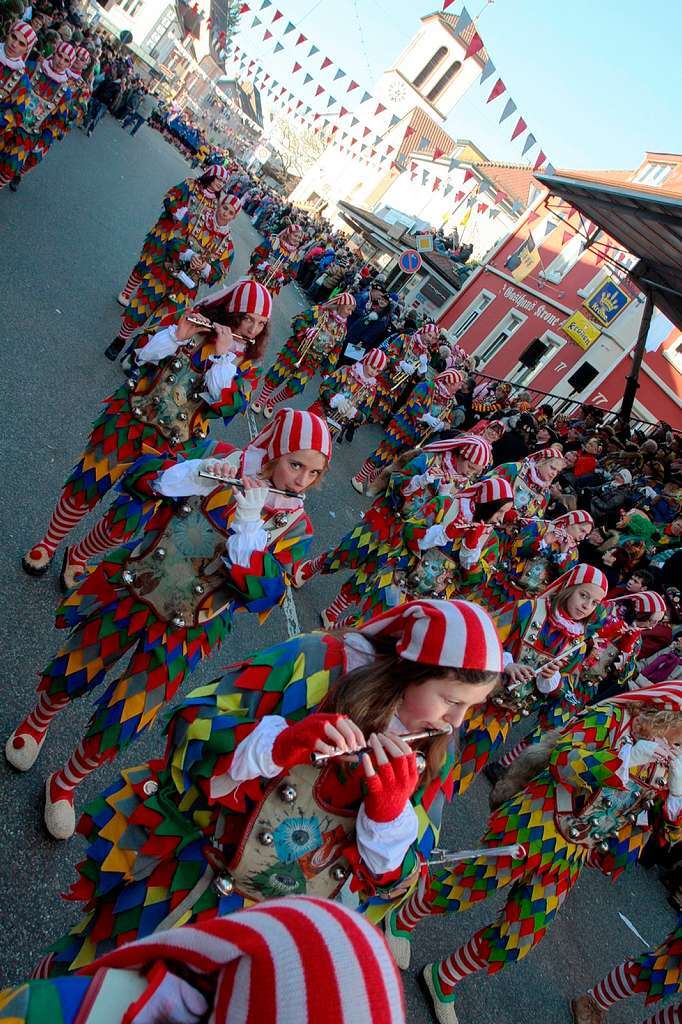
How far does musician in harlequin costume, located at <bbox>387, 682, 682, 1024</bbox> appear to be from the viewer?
10.6ft

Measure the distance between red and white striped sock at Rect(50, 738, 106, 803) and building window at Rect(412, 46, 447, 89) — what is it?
65592 mm

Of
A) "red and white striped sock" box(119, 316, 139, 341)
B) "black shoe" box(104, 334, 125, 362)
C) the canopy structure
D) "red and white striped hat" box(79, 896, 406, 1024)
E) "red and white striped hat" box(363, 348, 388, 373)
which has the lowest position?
"black shoe" box(104, 334, 125, 362)

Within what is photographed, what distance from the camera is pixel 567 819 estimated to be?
325cm

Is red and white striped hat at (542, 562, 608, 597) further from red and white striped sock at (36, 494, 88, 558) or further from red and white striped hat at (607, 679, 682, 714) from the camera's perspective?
red and white striped sock at (36, 494, 88, 558)

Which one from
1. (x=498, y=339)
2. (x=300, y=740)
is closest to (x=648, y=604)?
(x=300, y=740)

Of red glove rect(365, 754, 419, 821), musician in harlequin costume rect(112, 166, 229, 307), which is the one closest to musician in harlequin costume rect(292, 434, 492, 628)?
red glove rect(365, 754, 419, 821)

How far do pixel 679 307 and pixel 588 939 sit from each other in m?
11.8

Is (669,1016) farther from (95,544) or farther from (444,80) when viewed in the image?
(444,80)

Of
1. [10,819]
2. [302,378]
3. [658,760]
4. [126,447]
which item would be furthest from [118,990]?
[302,378]

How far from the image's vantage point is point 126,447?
3.90m

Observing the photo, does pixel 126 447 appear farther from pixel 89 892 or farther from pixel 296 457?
pixel 89 892

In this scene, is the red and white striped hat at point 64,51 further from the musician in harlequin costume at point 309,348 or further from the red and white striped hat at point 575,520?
the red and white striped hat at point 575,520

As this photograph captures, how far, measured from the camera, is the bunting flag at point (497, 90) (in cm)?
1462

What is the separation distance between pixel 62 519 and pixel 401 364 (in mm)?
7542
